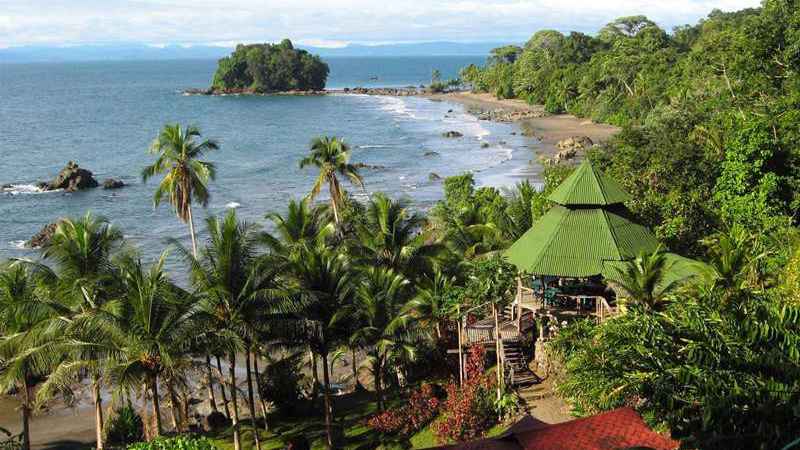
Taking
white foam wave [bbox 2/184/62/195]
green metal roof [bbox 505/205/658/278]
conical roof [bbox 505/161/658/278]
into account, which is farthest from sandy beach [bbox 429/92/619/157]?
white foam wave [bbox 2/184/62/195]

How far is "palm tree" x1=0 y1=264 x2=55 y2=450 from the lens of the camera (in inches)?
771

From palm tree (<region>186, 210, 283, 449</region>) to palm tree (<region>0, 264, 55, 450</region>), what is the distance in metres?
4.22

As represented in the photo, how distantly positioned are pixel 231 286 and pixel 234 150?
6980 cm

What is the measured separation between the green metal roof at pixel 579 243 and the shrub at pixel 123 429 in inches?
555

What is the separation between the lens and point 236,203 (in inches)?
2331

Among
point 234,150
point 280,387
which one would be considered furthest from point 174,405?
point 234,150

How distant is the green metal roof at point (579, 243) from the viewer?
21531 millimetres

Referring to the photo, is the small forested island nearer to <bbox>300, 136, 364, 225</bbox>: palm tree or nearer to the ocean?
the ocean

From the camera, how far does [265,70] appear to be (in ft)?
536

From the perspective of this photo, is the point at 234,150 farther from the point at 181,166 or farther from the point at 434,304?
the point at 434,304

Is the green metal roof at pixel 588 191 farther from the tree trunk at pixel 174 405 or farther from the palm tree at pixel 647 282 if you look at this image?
the tree trunk at pixel 174 405

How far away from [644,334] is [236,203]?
4916 cm

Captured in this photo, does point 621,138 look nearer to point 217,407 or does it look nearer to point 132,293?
point 217,407

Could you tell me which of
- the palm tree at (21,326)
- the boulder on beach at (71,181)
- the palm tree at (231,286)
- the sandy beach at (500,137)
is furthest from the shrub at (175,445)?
the boulder on beach at (71,181)
